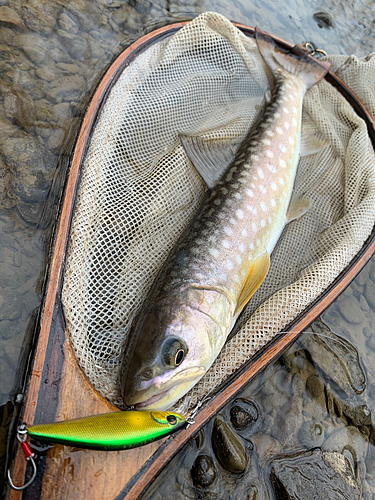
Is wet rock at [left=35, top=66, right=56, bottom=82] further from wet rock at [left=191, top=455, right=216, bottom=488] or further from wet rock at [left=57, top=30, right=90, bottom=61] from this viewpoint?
wet rock at [left=191, top=455, right=216, bottom=488]

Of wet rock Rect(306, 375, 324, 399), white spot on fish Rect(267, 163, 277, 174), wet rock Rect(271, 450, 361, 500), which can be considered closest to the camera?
wet rock Rect(271, 450, 361, 500)

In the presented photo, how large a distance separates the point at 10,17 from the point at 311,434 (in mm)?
4119

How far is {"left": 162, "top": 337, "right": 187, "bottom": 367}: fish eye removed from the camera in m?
1.76

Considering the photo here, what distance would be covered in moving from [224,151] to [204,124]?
0.36 metres

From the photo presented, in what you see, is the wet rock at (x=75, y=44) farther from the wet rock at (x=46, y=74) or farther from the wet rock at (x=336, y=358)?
the wet rock at (x=336, y=358)

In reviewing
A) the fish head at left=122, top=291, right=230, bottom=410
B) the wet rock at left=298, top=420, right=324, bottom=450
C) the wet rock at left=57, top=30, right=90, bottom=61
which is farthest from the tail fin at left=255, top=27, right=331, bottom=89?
the wet rock at left=298, top=420, right=324, bottom=450

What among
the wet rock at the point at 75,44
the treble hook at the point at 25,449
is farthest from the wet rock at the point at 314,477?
the wet rock at the point at 75,44

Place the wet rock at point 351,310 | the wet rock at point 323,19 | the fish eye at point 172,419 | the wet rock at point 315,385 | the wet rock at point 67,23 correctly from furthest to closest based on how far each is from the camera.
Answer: the wet rock at point 323,19 < the wet rock at point 67,23 < the wet rock at point 351,310 < the wet rock at point 315,385 < the fish eye at point 172,419

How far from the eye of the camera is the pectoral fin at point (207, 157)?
2617 mm

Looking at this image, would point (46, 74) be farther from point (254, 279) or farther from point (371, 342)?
point (371, 342)

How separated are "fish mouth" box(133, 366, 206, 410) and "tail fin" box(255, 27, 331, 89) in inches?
110

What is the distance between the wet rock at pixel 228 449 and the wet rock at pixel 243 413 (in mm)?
81

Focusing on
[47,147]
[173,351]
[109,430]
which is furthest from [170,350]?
[47,147]

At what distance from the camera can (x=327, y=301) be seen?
223cm
